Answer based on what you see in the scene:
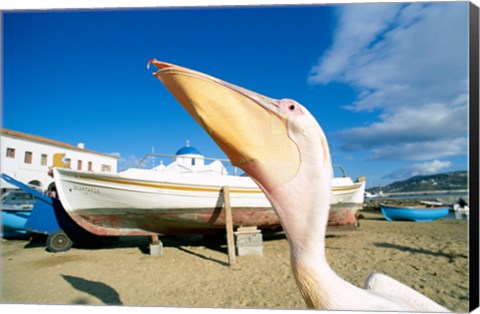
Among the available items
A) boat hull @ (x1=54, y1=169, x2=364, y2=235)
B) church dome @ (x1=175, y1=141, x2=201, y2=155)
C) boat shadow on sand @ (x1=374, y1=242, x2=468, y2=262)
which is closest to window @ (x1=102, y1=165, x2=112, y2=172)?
church dome @ (x1=175, y1=141, x2=201, y2=155)

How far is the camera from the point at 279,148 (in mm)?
938

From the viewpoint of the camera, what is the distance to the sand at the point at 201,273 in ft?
11.2

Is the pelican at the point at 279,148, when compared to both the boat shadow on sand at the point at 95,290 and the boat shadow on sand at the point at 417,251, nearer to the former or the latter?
the boat shadow on sand at the point at 95,290

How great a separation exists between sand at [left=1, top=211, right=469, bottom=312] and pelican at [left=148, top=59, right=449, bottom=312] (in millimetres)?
2589

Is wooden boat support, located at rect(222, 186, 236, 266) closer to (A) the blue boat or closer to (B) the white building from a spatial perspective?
(A) the blue boat

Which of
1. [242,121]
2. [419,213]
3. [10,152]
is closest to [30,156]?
[10,152]

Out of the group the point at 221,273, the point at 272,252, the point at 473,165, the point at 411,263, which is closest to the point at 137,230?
the point at 221,273

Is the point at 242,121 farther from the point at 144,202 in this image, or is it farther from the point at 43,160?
the point at 43,160

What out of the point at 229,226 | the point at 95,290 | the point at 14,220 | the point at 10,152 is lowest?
the point at 95,290

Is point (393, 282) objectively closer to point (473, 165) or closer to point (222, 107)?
point (222, 107)

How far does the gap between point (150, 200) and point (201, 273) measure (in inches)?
67.4

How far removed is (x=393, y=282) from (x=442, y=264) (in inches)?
167

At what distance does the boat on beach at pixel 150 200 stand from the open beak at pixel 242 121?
402cm

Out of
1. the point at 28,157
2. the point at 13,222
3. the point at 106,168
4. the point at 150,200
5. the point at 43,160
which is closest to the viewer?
the point at 150,200
